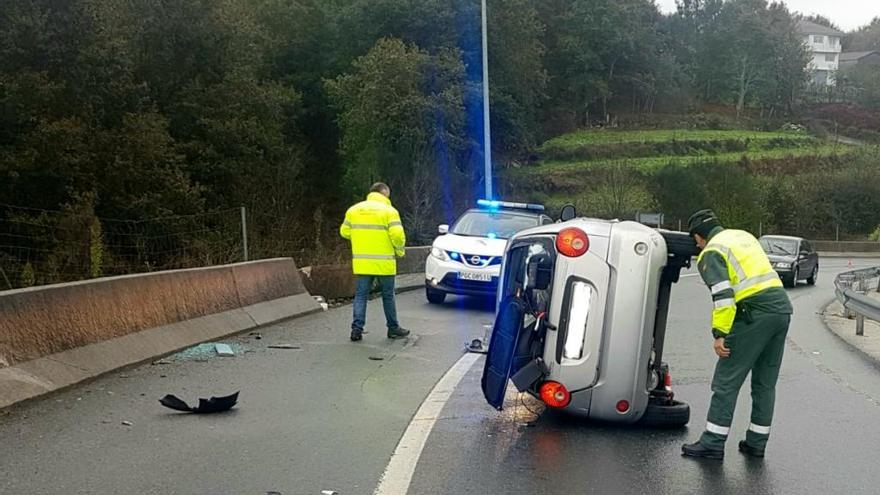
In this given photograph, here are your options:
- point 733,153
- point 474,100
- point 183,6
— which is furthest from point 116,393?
point 733,153

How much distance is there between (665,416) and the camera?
6414 millimetres

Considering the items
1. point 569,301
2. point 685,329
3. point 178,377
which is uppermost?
point 569,301

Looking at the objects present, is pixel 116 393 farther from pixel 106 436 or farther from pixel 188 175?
pixel 188 175

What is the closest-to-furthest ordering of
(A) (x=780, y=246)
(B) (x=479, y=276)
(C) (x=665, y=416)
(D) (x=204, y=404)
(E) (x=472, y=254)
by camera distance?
(C) (x=665, y=416)
(D) (x=204, y=404)
(B) (x=479, y=276)
(E) (x=472, y=254)
(A) (x=780, y=246)

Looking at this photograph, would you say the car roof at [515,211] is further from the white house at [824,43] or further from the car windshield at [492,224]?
the white house at [824,43]

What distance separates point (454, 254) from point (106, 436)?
8.59 metres

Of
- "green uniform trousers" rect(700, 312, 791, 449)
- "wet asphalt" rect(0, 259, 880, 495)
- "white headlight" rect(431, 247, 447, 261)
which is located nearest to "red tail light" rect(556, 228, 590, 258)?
"green uniform trousers" rect(700, 312, 791, 449)

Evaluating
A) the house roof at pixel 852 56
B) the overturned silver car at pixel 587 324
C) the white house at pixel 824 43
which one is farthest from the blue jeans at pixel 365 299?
the white house at pixel 824 43

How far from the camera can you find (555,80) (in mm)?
74625

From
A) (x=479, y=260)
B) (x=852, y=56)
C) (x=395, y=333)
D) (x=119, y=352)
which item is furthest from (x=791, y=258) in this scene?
(x=852, y=56)

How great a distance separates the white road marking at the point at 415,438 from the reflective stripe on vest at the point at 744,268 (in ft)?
7.12

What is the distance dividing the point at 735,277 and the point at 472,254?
8.25m

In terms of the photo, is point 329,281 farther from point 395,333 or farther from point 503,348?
point 503,348

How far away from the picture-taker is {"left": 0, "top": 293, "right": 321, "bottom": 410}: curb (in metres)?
6.62
